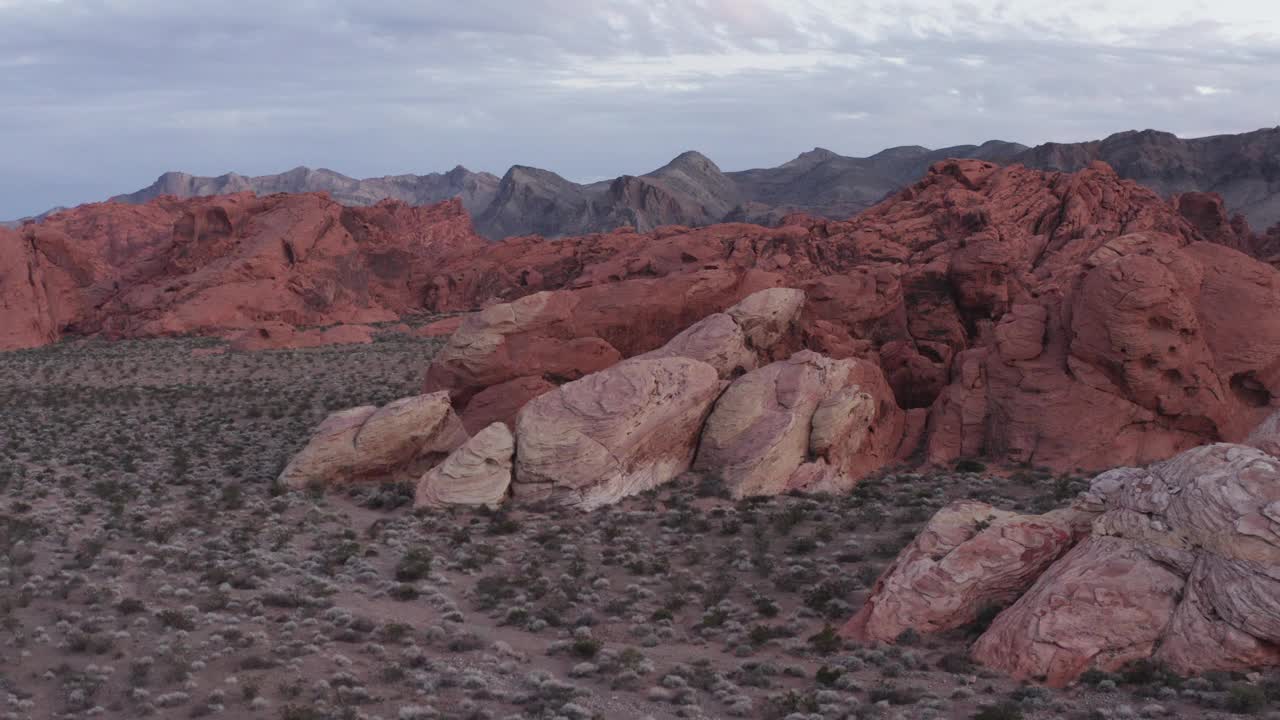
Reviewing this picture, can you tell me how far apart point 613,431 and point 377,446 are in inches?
233

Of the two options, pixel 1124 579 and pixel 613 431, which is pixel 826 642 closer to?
pixel 1124 579

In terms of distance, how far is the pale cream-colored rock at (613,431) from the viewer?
71.1 feet

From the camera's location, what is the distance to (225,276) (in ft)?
224

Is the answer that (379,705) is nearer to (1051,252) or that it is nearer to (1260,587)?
(1260,587)

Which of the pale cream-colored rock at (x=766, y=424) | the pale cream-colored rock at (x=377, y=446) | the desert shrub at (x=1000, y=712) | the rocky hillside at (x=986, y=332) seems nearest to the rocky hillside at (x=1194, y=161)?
the rocky hillside at (x=986, y=332)

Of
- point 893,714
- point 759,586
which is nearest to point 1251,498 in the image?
point 893,714

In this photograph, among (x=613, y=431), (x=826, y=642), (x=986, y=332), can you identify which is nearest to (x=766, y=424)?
(x=613, y=431)

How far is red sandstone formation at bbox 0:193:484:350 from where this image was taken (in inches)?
2512

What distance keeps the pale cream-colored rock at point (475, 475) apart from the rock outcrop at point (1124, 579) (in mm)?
9769

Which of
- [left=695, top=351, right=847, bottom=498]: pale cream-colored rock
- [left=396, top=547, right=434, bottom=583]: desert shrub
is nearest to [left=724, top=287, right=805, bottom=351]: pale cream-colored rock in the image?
[left=695, top=351, right=847, bottom=498]: pale cream-colored rock

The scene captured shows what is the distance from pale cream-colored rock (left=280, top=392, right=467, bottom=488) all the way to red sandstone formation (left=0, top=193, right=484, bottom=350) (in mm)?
36896

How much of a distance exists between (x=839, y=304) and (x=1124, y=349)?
8398 mm

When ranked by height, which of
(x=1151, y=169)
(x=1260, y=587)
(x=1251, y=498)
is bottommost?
(x=1260, y=587)

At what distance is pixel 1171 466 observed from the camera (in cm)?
1348
